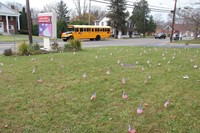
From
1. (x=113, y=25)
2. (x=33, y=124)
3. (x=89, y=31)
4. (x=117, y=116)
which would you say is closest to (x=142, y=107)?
(x=117, y=116)

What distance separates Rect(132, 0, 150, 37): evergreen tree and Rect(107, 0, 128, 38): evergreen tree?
11.6m

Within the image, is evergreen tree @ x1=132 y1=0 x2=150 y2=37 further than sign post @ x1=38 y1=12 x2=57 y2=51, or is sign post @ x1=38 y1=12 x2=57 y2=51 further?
evergreen tree @ x1=132 y1=0 x2=150 y2=37

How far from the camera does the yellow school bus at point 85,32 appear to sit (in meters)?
26.0

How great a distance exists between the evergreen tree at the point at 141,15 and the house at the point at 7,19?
29.7m

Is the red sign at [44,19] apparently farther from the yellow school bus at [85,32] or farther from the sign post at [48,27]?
the yellow school bus at [85,32]

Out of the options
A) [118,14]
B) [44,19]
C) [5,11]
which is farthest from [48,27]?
[5,11]

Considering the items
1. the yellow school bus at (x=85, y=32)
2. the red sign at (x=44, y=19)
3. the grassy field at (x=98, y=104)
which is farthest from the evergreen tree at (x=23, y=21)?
the grassy field at (x=98, y=104)

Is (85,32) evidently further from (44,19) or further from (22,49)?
(22,49)

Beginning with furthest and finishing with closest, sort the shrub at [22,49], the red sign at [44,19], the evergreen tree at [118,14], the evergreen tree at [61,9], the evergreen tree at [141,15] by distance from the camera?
the evergreen tree at [61,9] < the evergreen tree at [141,15] < the evergreen tree at [118,14] < the red sign at [44,19] < the shrub at [22,49]

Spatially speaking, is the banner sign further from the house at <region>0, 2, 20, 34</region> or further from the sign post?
the house at <region>0, 2, 20, 34</region>

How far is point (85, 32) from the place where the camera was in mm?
27422

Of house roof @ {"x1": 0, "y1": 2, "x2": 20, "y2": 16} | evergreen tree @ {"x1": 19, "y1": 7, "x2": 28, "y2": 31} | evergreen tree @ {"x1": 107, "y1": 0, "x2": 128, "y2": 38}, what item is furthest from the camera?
evergreen tree @ {"x1": 19, "y1": 7, "x2": 28, "y2": 31}

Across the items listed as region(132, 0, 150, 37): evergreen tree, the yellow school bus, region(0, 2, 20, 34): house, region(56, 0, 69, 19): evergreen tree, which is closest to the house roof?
region(0, 2, 20, 34): house

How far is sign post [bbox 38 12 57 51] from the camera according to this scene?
12344mm
